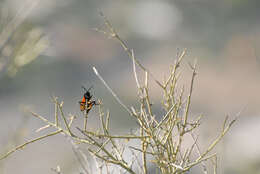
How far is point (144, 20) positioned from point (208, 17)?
Answer: 154 inches

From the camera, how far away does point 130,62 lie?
21.3 metres

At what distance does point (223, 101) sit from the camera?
20.0 m

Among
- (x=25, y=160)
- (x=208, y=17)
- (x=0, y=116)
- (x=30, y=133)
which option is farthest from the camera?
(x=208, y=17)

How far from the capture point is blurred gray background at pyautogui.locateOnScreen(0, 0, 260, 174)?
614 inches

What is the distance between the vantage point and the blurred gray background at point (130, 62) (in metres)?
15.6

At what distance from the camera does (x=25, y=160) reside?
14.6 m

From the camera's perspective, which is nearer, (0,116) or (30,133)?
(30,133)

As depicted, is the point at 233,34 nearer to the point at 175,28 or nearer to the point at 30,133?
the point at 175,28

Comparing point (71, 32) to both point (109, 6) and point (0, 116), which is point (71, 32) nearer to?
Answer: point (109, 6)

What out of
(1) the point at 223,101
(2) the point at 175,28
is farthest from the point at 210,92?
(2) the point at 175,28

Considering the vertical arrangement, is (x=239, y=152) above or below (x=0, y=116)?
below

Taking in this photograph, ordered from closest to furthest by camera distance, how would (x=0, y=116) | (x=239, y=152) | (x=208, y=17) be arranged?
1. (x=239, y=152)
2. (x=0, y=116)
3. (x=208, y=17)

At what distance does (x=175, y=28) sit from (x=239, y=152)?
13.4 meters

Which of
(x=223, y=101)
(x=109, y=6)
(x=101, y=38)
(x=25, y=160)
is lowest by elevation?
(x=25, y=160)
